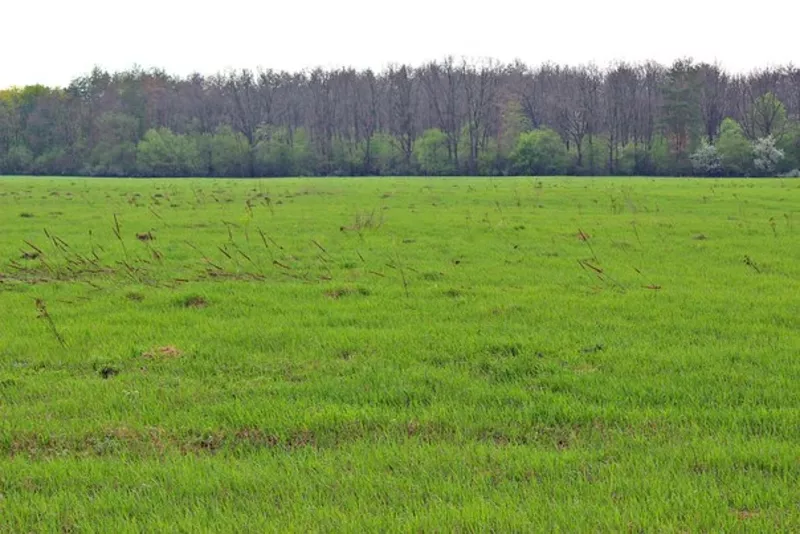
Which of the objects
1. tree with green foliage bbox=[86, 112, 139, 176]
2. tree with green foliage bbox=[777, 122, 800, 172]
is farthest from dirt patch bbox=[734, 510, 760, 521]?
tree with green foliage bbox=[86, 112, 139, 176]

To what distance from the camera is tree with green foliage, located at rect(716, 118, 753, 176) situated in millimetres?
76000

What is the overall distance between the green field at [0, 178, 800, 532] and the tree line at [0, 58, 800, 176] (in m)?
75.9

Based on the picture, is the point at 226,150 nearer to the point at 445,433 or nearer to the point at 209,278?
the point at 209,278

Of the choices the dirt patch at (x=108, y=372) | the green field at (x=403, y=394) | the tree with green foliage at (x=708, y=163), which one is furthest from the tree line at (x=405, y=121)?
the dirt patch at (x=108, y=372)

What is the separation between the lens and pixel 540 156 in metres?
85.1

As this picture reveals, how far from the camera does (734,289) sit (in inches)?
426

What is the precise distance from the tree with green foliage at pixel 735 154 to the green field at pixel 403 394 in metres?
69.8

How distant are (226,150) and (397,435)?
95074 mm

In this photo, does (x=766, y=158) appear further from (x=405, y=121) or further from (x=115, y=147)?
(x=115, y=147)

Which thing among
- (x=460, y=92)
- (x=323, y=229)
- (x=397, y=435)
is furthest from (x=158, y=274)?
(x=460, y=92)

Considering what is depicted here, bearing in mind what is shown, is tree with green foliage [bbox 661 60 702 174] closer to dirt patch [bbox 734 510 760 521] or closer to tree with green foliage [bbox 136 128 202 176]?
tree with green foliage [bbox 136 128 202 176]

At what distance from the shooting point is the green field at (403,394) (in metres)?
4.49

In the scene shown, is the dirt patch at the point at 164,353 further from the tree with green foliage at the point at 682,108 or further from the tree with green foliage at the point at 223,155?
the tree with green foliage at the point at 682,108

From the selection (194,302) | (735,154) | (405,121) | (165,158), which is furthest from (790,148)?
(194,302)
